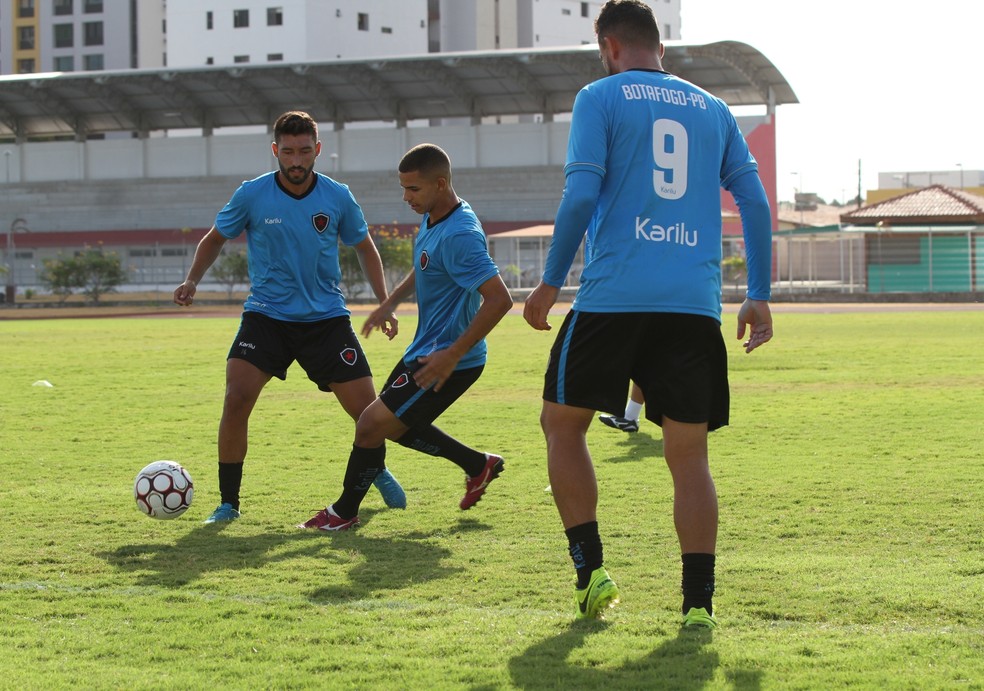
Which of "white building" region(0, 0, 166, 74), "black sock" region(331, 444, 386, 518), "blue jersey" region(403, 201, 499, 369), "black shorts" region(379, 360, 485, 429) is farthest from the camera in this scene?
"white building" region(0, 0, 166, 74)

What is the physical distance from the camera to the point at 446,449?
679 cm

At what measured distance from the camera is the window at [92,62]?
93.2 meters

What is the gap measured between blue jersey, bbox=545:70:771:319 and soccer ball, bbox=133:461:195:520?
283 centimetres

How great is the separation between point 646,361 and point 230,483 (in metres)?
3.01

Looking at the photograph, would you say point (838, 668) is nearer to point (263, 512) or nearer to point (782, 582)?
point (782, 582)

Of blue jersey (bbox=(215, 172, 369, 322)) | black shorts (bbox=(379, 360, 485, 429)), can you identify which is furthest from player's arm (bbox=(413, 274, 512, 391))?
blue jersey (bbox=(215, 172, 369, 322))

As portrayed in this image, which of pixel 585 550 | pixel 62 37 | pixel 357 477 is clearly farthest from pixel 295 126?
pixel 62 37

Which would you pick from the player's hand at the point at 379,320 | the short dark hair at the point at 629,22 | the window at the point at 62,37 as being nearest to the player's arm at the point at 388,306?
the player's hand at the point at 379,320

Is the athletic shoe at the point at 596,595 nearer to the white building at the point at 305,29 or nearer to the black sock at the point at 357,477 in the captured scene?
the black sock at the point at 357,477

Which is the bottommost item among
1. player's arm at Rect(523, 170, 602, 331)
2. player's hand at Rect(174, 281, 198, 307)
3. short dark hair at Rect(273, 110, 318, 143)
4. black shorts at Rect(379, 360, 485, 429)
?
black shorts at Rect(379, 360, 485, 429)

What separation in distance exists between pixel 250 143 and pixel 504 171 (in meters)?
12.7

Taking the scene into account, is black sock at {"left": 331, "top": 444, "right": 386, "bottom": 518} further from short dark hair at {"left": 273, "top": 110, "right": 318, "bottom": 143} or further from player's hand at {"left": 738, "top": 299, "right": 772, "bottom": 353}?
player's hand at {"left": 738, "top": 299, "right": 772, "bottom": 353}

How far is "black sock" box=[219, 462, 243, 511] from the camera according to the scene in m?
6.68

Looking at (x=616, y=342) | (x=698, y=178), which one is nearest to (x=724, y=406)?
(x=616, y=342)
